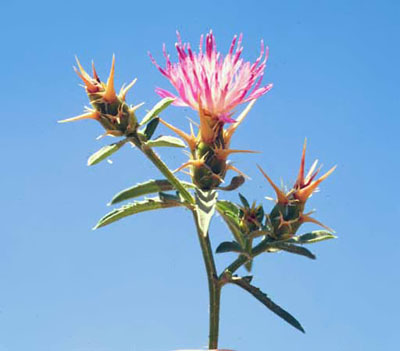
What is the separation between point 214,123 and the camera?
4055 mm

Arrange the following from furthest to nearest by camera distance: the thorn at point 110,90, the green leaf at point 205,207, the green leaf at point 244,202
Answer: the green leaf at point 244,202 → the thorn at point 110,90 → the green leaf at point 205,207

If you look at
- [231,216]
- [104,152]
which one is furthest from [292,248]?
[104,152]

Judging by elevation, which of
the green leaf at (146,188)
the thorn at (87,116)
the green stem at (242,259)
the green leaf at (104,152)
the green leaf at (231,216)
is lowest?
the green stem at (242,259)

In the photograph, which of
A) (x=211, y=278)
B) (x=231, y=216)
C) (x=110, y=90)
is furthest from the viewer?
(x=231, y=216)

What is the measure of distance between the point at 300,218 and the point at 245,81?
988 mm

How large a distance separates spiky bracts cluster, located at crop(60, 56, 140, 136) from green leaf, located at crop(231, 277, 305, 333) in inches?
48.3

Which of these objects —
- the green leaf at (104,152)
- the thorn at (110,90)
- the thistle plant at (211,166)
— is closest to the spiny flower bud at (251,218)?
the thistle plant at (211,166)

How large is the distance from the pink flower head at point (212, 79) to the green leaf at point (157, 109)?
0.05 metres

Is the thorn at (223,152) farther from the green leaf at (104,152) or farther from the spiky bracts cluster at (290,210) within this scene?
the green leaf at (104,152)

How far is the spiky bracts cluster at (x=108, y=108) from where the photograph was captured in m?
3.89

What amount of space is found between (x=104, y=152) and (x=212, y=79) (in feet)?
2.80

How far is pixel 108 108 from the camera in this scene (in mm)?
3926

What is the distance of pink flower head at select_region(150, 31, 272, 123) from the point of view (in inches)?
157

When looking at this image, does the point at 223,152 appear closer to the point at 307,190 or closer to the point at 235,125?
the point at 235,125
